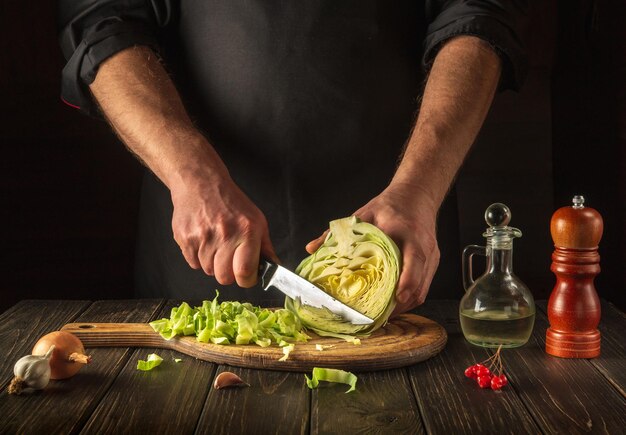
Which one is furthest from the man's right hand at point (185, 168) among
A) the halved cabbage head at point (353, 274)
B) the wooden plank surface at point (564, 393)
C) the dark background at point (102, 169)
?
the dark background at point (102, 169)

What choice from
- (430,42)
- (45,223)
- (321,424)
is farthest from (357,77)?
(45,223)

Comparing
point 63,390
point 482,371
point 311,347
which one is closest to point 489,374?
point 482,371

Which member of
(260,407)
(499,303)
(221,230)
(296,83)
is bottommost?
(260,407)

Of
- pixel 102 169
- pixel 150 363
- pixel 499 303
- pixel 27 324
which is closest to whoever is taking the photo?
pixel 150 363

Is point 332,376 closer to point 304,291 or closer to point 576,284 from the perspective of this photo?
point 304,291

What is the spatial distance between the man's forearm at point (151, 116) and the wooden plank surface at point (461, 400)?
0.69m

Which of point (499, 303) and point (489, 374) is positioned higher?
point (499, 303)

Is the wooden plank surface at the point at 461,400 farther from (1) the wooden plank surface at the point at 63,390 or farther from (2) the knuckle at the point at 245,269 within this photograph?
(1) the wooden plank surface at the point at 63,390

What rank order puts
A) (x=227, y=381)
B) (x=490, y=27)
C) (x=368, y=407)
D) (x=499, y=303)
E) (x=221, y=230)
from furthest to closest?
(x=490, y=27), (x=221, y=230), (x=499, y=303), (x=227, y=381), (x=368, y=407)

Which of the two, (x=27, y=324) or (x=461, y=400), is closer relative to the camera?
(x=461, y=400)

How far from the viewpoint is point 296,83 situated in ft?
7.80

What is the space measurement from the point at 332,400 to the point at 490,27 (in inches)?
47.9

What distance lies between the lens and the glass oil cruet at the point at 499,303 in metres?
1.79

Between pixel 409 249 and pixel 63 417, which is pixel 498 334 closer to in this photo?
pixel 409 249
